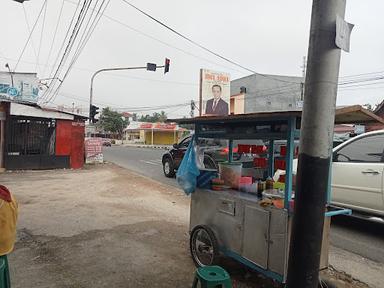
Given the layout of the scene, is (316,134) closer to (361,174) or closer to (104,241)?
(104,241)

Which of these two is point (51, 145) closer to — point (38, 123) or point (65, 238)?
point (38, 123)

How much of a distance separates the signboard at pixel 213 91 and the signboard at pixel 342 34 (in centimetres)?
1783

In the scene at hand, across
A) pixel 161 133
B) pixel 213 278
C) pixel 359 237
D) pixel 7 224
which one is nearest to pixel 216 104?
pixel 359 237

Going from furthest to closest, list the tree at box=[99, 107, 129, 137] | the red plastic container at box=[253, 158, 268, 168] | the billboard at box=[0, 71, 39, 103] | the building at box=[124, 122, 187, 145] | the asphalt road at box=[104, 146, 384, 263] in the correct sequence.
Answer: the tree at box=[99, 107, 129, 137] < the building at box=[124, 122, 187, 145] < the billboard at box=[0, 71, 39, 103] < the asphalt road at box=[104, 146, 384, 263] < the red plastic container at box=[253, 158, 268, 168]

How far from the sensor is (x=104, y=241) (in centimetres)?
504

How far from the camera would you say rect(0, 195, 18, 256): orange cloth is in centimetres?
238

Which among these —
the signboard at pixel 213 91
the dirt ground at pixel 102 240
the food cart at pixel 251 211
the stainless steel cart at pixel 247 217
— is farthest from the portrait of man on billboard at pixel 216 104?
the stainless steel cart at pixel 247 217

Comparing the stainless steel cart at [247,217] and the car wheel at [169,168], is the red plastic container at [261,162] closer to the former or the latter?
the stainless steel cart at [247,217]

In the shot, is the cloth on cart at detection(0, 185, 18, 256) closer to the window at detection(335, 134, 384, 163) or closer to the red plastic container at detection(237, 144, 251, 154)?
the red plastic container at detection(237, 144, 251, 154)

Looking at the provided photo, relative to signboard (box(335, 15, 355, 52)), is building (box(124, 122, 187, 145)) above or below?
below

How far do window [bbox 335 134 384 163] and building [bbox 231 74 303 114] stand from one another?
25315mm

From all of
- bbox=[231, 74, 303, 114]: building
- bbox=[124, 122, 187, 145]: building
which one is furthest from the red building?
bbox=[124, 122, 187, 145]: building

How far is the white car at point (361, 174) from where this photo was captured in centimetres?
563

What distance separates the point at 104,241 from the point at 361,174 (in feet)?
14.9
